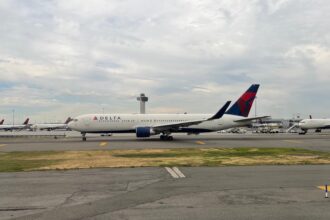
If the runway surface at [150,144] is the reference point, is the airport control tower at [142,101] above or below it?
above

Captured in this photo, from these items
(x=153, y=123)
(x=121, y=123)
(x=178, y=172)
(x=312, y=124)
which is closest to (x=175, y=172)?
(x=178, y=172)

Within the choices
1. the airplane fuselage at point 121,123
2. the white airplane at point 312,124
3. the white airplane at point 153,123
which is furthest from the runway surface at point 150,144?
the white airplane at point 312,124

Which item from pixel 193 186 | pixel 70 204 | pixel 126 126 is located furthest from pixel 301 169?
pixel 126 126

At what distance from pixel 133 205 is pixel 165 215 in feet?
4.14

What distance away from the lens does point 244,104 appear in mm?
46969

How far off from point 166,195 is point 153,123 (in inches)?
1346

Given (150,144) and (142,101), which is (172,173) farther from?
(142,101)

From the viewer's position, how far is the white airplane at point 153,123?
134 feet

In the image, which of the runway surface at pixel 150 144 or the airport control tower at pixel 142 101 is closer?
the runway surface at pixel 150 144

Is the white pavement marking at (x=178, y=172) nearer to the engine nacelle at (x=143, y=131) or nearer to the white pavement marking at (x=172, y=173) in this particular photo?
the white pavement marking at (x=172, y=173)

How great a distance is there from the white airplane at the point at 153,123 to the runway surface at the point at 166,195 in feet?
86.1

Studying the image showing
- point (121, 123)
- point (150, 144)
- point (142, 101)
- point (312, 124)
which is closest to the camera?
point (150, 144)

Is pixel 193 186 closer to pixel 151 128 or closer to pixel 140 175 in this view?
pixel 140 175

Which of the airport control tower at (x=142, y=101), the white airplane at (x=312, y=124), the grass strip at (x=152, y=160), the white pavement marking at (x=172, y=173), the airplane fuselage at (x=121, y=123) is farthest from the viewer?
the airport control tower at (x=142, y=101)
